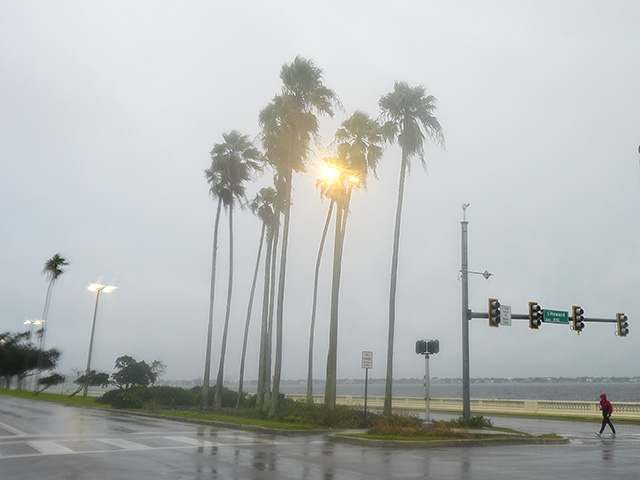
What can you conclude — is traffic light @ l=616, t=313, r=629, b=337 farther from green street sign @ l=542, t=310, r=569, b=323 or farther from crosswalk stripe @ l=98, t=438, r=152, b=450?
crosswalk stripe @ l=98, t=438, r=152, b=450

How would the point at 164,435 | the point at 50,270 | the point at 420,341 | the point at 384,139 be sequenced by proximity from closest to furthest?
the point at 164,435 < the point at 420,341 < the point at 384,139 < the point at 50,270

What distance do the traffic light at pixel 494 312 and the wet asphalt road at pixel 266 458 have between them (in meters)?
7.50

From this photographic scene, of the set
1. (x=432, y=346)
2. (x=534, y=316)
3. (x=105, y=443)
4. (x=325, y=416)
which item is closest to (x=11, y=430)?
(x=105, y=443)

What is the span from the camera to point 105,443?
54.7ft

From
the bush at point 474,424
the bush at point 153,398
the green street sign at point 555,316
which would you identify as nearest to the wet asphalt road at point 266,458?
the bush at point 474,424

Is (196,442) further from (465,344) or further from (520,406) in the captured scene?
(520,406)

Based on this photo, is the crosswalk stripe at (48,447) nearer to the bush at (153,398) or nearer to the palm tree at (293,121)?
the palm tree at (293,121)

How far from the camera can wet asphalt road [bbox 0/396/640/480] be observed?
1160cm

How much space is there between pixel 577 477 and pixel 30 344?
90.7 metres

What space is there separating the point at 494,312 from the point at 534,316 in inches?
137

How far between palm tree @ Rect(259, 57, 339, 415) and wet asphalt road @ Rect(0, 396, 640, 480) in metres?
9.55

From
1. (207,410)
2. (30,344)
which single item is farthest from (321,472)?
Result: (30,344)

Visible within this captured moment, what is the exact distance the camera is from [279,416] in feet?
84.0

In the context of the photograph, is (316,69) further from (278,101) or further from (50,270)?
(50,270)
